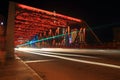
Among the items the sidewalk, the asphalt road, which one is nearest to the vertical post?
the asphalt road

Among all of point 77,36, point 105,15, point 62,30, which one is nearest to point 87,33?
point 77,36

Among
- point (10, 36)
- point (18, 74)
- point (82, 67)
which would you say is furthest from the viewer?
point (10, 36)

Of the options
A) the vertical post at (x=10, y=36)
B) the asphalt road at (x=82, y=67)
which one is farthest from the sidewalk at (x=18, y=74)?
the vertical post at (x=10, y=36)

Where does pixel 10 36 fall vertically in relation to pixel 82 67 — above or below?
above

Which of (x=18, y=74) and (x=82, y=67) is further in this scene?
(x=82, y=67)

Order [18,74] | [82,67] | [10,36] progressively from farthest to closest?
[10,36] → [82,67] → [18,74]

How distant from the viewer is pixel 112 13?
116 ft

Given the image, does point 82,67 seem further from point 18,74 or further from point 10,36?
point 10,36

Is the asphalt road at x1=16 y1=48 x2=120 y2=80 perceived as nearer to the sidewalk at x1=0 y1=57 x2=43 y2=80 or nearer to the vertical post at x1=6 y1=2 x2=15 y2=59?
the sidewalk at x1=0 y1=57 x2=43 y2=80

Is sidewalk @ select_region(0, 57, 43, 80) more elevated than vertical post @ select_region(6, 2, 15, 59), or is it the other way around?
vertical post @ select_region(6, 2, 15, 59)

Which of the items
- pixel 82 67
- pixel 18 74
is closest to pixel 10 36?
pixel 82 67

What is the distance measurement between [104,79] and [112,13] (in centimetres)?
2996

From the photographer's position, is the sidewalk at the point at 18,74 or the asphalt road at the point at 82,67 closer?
the sidewalk at the point at 18,74

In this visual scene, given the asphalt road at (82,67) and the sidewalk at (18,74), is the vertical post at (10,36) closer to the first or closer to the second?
the asphalt road at (82,67)
